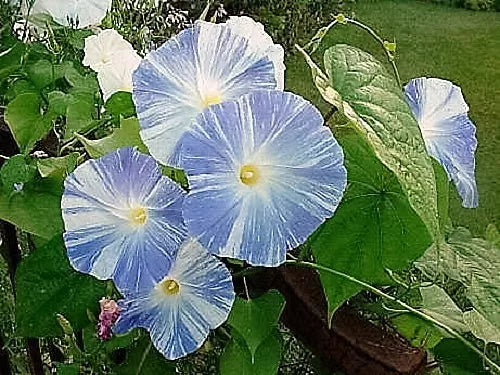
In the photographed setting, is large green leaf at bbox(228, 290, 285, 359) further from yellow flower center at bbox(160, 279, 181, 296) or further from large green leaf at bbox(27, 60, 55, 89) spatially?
large green leaf at bbox(27, 60, 55, 89)

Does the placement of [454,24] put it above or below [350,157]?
below

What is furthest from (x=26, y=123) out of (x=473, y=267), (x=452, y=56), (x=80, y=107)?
(x=452, y=56)

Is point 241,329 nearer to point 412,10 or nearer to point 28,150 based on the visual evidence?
point 28,150

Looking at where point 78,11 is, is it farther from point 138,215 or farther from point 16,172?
point 138,215

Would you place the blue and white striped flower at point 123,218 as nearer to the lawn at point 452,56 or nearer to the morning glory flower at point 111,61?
the morning glory flower at point 111,61

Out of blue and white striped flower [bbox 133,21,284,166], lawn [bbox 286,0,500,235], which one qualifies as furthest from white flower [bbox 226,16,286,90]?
lawn [bbox 286,0,500,235]

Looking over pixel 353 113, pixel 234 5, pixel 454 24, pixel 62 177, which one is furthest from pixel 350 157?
pixel 454 24

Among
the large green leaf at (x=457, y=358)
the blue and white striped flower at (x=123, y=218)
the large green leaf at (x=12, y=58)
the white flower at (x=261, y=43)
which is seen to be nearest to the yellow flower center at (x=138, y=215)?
the blue and white striped flower at (x=123, y=218)
